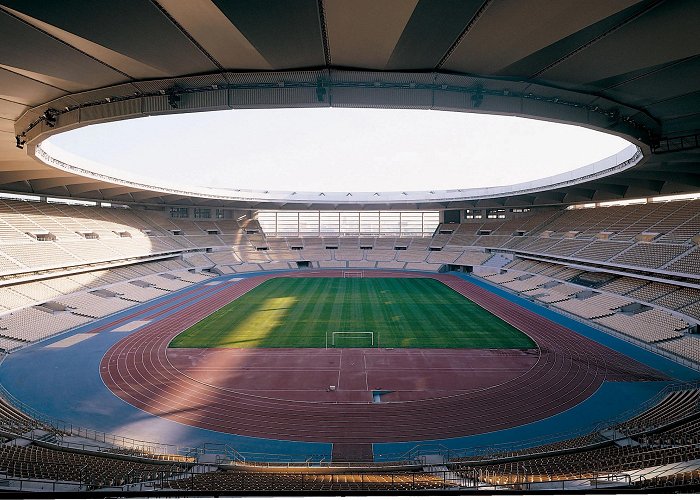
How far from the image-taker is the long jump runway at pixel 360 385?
14.1 meters

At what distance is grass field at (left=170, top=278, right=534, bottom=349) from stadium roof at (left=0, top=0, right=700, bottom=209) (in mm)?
14400

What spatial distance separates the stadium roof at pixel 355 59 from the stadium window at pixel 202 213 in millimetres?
46050

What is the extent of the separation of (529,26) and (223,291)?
38169mm

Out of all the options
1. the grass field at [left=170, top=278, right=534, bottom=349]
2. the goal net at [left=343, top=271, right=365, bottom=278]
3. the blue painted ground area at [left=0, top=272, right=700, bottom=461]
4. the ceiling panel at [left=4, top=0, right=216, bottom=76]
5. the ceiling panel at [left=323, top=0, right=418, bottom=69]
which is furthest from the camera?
the goal net at [left=343, top=271, right=365, bottom=278]

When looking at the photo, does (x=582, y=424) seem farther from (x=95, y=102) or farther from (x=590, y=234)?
(x=590, y=234)

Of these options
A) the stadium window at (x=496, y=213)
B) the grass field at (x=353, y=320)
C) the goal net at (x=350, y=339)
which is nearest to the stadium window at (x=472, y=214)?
the stadium window at (x=496, y=213)

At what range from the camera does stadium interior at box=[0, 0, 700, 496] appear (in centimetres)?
709

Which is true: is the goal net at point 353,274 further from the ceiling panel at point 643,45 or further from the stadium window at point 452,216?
the ceiling panel at point 643,45

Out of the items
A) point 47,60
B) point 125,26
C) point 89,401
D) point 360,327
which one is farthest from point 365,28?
point 360,327

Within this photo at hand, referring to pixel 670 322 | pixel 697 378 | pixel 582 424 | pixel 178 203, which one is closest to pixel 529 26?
pixel 582 424

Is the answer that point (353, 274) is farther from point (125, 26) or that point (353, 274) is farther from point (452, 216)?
point (125, 26)

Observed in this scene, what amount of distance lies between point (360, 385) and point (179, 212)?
4935 centimetres

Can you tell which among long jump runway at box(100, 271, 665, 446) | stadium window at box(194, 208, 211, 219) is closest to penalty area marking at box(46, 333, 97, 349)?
long jump runway at box(100, 271, 665, 446)

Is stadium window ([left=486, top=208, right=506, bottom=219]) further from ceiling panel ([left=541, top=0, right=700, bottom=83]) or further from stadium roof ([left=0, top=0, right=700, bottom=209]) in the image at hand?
ceiling panel ([left=541, top=0, right=700, bottom=83])
